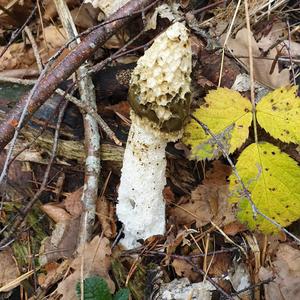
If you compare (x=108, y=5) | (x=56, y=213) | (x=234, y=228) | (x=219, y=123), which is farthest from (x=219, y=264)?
(x=108, y=5)

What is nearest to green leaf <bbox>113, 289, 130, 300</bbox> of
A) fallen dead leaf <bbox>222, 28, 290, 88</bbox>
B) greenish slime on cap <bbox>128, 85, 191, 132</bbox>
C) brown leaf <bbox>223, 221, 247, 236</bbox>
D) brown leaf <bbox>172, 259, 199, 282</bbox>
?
brown leaf <bbox>172, 259, 199, 282</bbox>

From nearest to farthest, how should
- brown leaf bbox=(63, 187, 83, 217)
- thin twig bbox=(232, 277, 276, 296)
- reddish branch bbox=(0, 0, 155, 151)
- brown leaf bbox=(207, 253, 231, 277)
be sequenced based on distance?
reddish branch bbox=(0, 0, 155, 151) → thin twig bbox=(232, 277, 276, 296) → brown leaf bbox=(207, 253, 231, 277) → brown leaf bbox=(63, 187, 83, 217)

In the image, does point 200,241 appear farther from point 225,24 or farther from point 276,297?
point 225,24

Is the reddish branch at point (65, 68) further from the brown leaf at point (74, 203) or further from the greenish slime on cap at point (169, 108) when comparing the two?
the brown leaf at point (74, 203)

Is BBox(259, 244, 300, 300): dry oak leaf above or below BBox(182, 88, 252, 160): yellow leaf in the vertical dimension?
below

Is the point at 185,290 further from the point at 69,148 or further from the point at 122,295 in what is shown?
the point at 69,148

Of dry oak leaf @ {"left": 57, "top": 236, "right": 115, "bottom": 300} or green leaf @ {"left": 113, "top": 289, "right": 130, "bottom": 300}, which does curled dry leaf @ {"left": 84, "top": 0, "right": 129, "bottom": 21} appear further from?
green leaf @ {"left": 113, "top": 289, "right": 130, "bottom": 300}

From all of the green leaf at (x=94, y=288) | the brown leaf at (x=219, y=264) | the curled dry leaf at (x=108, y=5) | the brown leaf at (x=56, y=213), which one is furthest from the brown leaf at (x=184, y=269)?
the curled dry leaf at (x=108, y=5)
